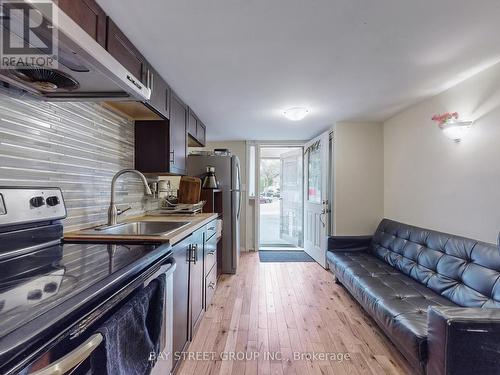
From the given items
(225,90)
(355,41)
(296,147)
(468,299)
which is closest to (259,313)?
(468,299)

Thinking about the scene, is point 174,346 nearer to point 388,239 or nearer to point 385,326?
point 385,326

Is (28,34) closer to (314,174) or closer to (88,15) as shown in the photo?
(88,15)

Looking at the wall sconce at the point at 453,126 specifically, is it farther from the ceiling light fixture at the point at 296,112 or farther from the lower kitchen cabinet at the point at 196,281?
the lower kitchen cabinet at the point at 196,281

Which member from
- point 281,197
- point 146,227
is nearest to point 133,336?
point 146,227

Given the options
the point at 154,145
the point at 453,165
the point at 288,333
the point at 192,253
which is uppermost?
the point at 154,145

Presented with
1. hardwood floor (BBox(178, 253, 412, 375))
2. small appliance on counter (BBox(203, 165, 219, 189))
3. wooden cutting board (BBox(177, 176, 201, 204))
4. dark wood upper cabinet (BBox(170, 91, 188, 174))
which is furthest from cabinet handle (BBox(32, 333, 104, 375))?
small appliance on counter (BBox(203, 165, 219, 189))

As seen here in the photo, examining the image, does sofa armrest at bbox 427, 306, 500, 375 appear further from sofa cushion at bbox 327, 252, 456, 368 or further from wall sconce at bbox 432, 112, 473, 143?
wall sconce at bbox 432, 112, 473, 143

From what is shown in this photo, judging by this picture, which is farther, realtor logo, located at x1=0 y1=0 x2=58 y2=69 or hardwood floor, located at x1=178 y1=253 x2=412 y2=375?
hardwood floor, located at x1=178 y1=253 x2=412 y2=375

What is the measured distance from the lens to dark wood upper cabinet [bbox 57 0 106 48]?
1046 millimetres

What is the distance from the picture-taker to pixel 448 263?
1.97m

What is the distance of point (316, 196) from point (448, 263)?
226 centimetres

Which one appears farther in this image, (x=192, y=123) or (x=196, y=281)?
(x=192, y=123)

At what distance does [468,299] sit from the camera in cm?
170

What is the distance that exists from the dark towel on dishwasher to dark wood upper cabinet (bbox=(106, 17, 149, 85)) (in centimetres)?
126
